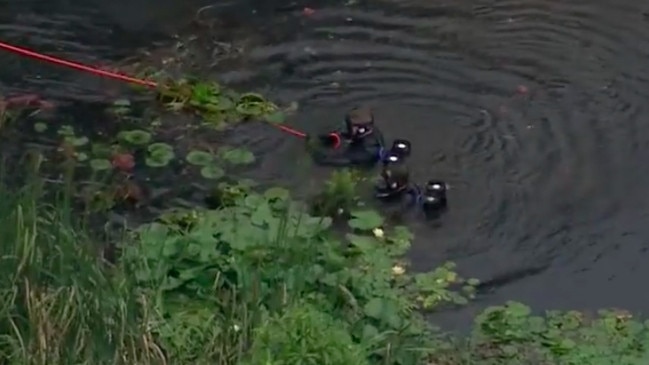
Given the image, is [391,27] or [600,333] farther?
[391,27]

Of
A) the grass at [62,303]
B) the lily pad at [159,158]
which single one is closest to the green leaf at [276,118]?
the lily pad at [159,158]

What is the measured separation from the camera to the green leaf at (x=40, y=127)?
20.4 feet

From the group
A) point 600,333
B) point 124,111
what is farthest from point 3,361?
point 124,111

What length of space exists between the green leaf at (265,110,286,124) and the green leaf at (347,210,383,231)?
3.08 ft

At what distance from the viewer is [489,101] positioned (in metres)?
6.62

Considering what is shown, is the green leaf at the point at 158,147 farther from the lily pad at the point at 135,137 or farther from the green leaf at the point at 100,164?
the green leaf at the point at 100,164

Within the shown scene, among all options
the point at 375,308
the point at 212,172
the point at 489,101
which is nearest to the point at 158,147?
the point at 212,172

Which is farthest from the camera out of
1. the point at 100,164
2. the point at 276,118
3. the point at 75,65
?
the point at 75,65

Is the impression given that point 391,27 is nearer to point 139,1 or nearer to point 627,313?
point 139,1

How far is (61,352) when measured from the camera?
3977 mm

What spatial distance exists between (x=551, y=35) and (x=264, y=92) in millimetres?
1639

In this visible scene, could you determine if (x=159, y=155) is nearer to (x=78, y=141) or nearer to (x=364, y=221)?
(x=78, y=141)

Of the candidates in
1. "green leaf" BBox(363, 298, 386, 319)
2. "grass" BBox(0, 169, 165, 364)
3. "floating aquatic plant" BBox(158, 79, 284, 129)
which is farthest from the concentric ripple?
"grass" BBox(0, 169, 165, 364)

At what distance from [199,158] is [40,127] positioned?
0.76 metres
